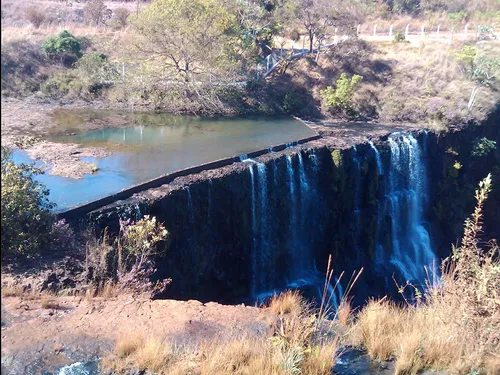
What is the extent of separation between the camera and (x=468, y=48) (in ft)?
80.1

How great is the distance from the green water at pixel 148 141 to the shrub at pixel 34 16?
10.5m

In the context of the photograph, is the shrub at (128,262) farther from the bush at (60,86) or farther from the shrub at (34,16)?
the shrub at (34,16)

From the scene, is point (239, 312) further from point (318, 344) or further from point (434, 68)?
point (434, 68)

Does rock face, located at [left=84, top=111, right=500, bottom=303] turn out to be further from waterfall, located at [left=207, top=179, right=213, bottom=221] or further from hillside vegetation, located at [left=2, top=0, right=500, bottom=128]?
hillside vegetation, located at [left=2, top=0, right=500, bottom=128]

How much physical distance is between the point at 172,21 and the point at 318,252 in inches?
447

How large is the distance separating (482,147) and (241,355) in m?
18.0

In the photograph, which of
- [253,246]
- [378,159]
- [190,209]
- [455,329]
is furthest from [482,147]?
[455,329]

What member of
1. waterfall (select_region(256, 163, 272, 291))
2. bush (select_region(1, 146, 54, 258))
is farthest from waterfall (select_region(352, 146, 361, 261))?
bush (select_region(1, 146, 54, 258))

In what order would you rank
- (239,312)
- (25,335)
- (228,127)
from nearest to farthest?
(25,335), (239,312), (228,127)

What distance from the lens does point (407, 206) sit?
1748 centimetres

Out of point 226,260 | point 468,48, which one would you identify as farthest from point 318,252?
point 468,48

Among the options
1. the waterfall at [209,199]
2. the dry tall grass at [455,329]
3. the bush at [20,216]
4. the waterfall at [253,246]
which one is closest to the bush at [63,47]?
the waterfall at [253,246]

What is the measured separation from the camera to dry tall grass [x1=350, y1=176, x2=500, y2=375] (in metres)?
4.62

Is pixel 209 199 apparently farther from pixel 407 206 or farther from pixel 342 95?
pixel 342 95
